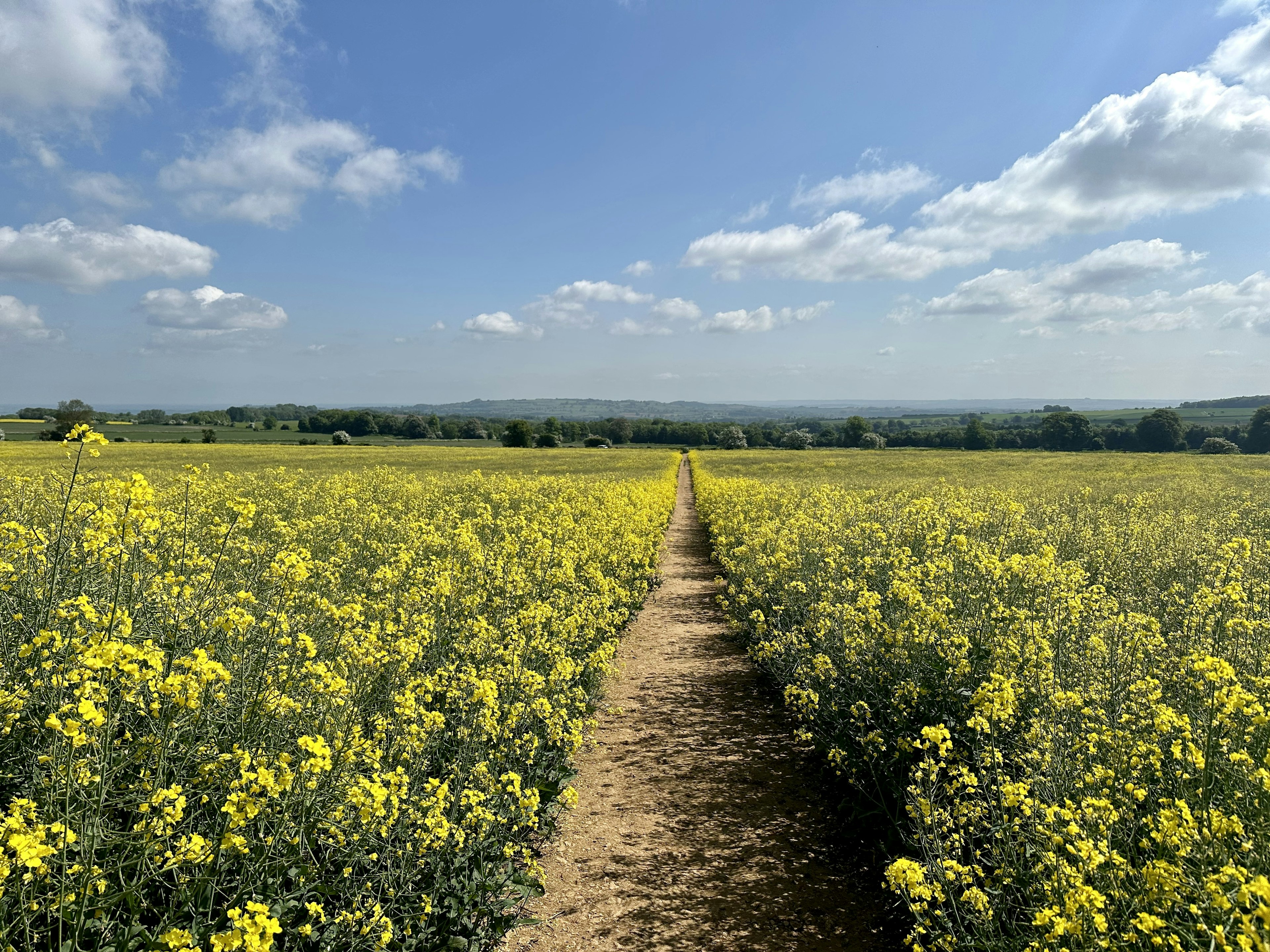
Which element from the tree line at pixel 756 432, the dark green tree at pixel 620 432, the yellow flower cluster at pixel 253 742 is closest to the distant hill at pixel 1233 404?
the tree line at pixel 756 432

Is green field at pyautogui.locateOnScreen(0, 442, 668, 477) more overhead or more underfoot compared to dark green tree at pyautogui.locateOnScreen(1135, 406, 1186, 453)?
more underfoot

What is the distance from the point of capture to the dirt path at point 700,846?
437cm

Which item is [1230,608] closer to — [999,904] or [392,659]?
[999,904]

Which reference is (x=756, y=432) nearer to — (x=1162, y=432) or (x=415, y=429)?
(x=1162, y=432)

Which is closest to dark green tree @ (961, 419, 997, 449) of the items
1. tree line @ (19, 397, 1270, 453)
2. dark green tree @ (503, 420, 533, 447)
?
tree line @ (19, 397, 1270, 453)

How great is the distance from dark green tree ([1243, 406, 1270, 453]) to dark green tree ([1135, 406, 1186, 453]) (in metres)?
6.65

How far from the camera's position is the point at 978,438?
319ft

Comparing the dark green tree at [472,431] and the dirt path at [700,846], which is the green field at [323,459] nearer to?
the dirt path at [700,846]

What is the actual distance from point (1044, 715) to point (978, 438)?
10633cm

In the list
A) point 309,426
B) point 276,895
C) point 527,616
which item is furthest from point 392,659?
point 309,426

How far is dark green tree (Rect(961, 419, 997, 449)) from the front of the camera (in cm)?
9475

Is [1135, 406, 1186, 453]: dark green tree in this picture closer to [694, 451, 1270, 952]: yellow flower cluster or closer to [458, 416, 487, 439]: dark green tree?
[694, 451, 1270, 952]: yellow flower cluster

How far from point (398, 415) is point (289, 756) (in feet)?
445

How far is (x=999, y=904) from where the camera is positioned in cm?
341
